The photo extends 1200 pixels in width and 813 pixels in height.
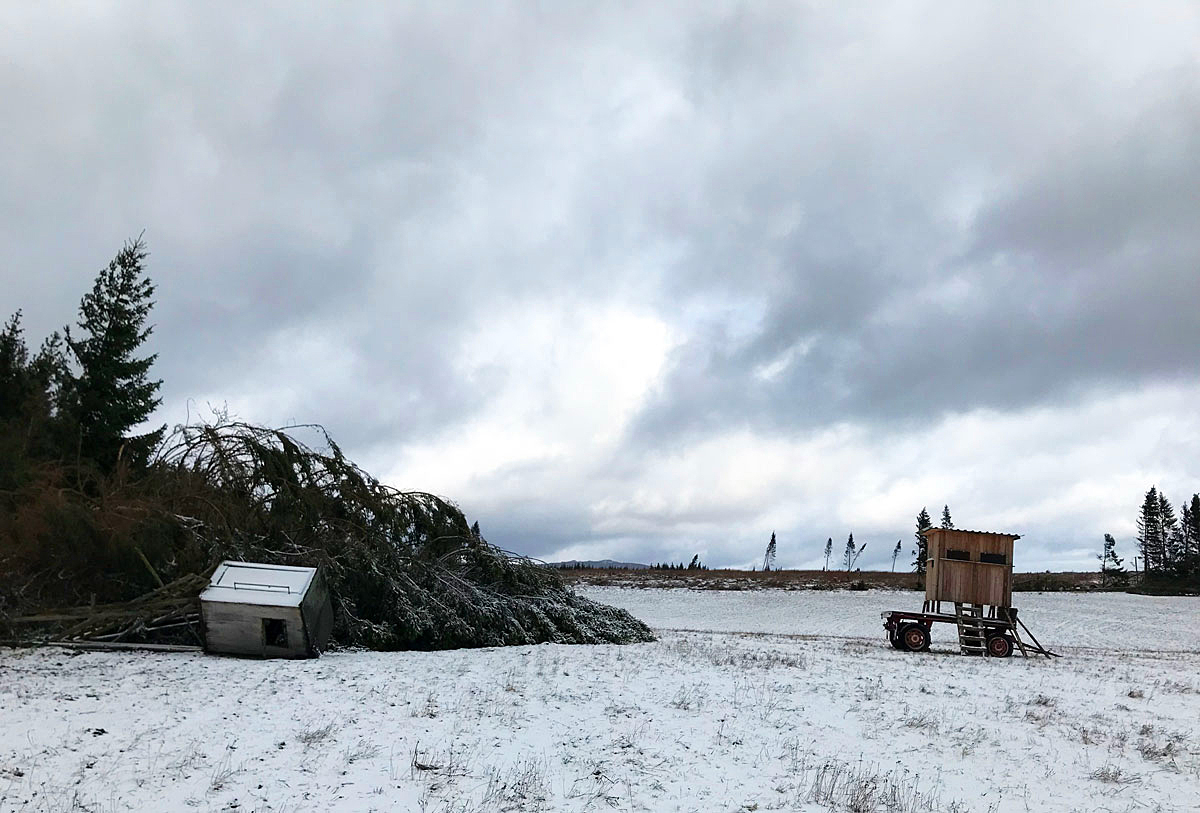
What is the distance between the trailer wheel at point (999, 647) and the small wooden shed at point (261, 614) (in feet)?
48.2

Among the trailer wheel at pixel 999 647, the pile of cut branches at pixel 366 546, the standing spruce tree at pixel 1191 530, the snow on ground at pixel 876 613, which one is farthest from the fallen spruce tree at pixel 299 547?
the standing spruce tree at pixel 1191 530

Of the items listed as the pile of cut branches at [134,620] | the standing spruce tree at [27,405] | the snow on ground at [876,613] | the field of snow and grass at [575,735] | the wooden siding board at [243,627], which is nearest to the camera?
the field of snow and grass at [575,735]

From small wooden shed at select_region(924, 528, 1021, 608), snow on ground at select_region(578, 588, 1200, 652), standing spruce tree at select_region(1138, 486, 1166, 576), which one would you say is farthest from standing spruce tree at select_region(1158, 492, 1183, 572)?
small wooden shed at select_region(924, 528, 1021, 608)

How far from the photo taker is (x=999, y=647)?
19.1m

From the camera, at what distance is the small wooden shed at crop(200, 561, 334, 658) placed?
12.3 meters

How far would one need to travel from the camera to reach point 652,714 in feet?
30.9

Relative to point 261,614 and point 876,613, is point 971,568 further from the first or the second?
point 261,614

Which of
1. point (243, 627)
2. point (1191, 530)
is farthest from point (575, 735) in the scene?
point (1191, 530)

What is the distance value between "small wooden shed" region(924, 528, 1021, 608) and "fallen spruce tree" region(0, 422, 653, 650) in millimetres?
7542

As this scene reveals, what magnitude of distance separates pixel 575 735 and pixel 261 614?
608cm

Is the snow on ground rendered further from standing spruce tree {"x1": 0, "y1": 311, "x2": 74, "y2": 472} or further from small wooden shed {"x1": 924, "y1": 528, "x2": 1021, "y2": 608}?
standing spruce tree {"x1": 0, "y1": 311, "x2": 74, "y2": 472}

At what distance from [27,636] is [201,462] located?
4.45m

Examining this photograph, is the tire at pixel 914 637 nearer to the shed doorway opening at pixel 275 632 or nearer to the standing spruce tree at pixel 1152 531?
the shed doorway opening at pixel 275 632

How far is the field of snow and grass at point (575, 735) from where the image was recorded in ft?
22.1
